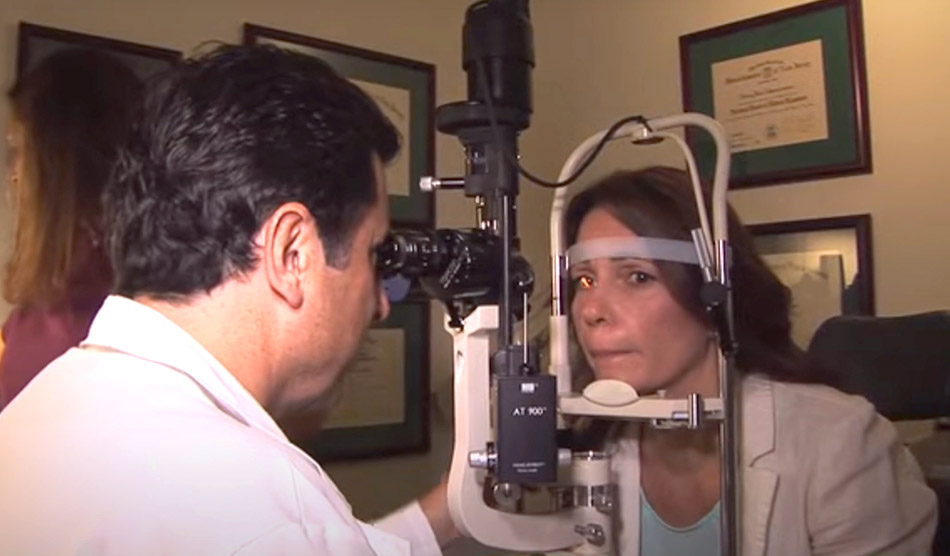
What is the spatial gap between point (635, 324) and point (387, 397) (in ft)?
2.98

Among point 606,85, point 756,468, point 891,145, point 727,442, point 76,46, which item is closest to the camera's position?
point 727,442

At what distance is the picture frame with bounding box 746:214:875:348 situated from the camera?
5.96 ft

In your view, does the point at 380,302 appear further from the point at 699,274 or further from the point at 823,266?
the point at 823,266

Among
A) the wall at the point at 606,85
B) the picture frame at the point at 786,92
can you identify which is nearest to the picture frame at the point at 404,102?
the wall at the point at 606,85

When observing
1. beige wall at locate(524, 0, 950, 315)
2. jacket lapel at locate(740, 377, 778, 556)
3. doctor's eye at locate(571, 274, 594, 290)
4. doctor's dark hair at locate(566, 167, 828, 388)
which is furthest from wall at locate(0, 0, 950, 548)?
doctor's eye at locate(571, 274, 594, 290)

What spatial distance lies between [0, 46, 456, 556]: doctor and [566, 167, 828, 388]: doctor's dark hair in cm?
61

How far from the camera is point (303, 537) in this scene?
1.79 ft

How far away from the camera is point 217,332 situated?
2.15 ft

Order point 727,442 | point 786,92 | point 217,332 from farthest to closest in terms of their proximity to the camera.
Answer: point 786,92
point 727,442
point 217,332

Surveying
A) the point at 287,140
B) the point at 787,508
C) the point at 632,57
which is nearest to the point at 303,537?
the point at 287,140

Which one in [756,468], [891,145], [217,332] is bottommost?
[756,468]

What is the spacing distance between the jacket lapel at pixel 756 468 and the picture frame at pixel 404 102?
3.32 ft

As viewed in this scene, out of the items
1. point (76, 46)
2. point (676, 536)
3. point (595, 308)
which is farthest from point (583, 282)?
point (76, 46)

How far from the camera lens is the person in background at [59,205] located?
3.89 feet
